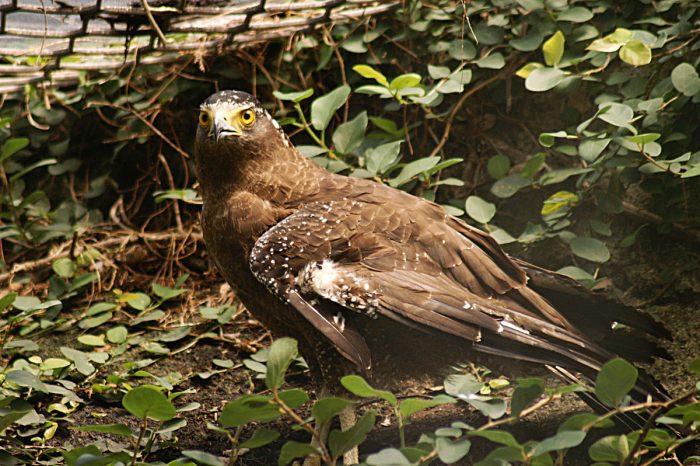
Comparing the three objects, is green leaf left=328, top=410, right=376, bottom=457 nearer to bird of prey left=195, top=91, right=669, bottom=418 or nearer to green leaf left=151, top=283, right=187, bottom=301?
bird of prey left=195, top=91, right=669, bottom=418

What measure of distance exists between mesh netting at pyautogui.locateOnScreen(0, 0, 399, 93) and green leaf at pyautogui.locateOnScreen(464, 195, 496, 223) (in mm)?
1094

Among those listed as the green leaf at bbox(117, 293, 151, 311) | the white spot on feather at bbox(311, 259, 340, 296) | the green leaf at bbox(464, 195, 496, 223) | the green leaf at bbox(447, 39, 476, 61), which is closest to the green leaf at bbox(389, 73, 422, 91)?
the green leaf at bbox(447, 39, 476, 61)

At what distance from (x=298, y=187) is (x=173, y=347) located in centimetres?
111

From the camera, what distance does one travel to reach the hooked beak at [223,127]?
3143 mm

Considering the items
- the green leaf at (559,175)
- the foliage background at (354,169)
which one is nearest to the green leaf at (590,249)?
the foliage background at (354,169)

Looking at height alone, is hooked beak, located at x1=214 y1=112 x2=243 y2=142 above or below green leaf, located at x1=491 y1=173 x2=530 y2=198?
above

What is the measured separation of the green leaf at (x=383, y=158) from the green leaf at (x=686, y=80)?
3.78ft

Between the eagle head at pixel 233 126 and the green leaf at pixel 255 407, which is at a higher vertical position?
the eagle head at pixel 233 126

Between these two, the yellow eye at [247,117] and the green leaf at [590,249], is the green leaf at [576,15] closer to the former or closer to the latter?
the green leaf at [590,249]

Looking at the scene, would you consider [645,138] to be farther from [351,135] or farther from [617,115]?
[351,135]

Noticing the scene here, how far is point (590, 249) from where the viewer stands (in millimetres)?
3547

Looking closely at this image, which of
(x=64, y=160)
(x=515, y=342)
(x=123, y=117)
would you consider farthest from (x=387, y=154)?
(x=64, y=160)

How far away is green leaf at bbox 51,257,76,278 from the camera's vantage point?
4.24 meters

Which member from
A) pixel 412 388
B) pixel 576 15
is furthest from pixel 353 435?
pixel 576 15
